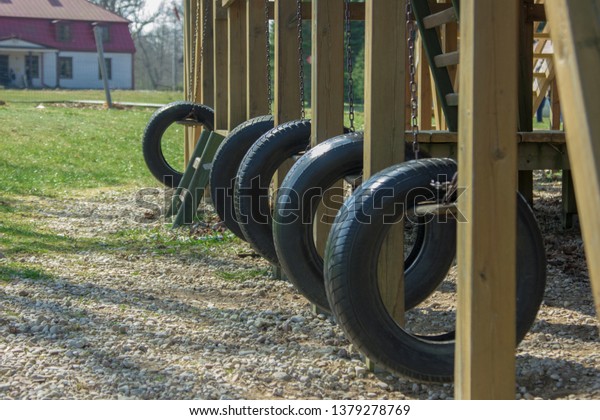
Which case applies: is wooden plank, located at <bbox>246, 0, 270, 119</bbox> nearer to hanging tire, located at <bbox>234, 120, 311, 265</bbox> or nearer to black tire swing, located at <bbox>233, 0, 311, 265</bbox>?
black tire swing, located at <bbox>233, 0, 311, 265</bbox>

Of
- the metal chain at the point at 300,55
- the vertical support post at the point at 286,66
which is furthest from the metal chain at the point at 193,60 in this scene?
the metal chain at the point at 300,55

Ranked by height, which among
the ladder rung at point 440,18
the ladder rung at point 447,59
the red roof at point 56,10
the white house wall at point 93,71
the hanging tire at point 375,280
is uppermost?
the red roof at point 56,10

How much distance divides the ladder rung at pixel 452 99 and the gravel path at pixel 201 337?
1.44 m

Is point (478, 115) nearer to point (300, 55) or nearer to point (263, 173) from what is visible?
point (263, 173)

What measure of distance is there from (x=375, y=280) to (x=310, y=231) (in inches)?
43.1

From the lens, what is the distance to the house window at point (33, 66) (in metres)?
55.9

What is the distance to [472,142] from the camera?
299 centimetres

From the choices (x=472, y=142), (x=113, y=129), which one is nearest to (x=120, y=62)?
(x=113, y=129)

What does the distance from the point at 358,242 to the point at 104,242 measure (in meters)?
4.96

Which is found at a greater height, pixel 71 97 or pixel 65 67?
pixel 65 67

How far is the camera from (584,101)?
236 centimetres

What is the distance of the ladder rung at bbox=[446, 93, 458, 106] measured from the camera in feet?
20.5

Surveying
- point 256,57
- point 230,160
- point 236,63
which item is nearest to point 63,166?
point 236,63

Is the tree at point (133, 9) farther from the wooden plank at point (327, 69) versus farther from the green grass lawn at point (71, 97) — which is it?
the wooden plank at point (327, 69)
